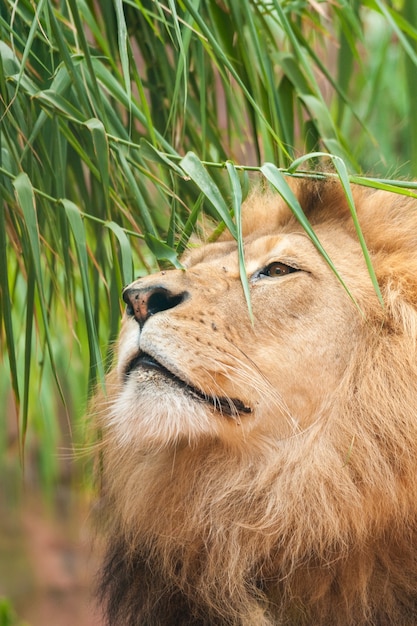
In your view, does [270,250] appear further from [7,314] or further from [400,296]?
[7,314]

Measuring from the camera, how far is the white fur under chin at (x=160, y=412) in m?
1.88

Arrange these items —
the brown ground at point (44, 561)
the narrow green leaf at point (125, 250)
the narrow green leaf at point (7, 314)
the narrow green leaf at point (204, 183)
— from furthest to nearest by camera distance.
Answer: the brown ground at point (44, 561) < the narrow green leaf at point (125, 250) < the narrow green leaf at point (7, 314) < the narrow green leaf at point (204, 183)

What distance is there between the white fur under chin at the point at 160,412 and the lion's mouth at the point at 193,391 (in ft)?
0.03

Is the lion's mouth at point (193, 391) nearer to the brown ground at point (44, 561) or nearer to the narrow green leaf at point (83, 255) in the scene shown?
the narrow green leaf at point (83, 255)

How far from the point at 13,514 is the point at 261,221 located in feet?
17.2

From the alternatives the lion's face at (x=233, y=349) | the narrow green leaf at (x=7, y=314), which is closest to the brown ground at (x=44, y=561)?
the narrow green leaf at (x=7, y=314)

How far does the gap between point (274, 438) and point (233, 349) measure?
235 mm

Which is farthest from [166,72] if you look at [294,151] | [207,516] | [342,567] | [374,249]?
[342,567]

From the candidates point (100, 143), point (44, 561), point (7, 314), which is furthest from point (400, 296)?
point (44, 561)

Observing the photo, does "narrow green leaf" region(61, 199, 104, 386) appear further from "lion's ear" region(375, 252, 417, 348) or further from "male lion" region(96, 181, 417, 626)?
"lion's ear" region(375, 252, 417, 348)

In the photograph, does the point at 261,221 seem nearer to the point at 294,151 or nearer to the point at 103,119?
the point at 294,151

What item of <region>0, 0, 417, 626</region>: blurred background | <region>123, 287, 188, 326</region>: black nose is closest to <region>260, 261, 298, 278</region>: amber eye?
<region>0, 0, 417, 626</region>: blurred background

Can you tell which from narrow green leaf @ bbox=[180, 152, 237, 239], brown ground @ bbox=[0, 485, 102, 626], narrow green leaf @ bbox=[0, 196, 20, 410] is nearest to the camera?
narrow green leaf @ bbox=[180, 152, 237, 239]

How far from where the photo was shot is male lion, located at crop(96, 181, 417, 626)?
192 centimetres
